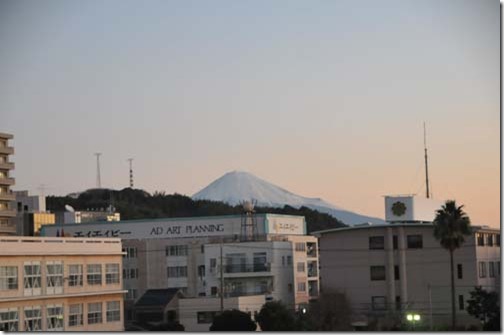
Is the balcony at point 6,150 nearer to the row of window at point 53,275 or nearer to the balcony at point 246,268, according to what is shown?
the balcony at point 246,268

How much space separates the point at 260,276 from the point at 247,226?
3.10m

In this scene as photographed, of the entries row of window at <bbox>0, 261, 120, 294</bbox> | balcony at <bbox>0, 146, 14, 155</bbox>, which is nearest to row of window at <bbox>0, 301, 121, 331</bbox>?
row of window at <bbox>0, 261, 120, 294</bbox>

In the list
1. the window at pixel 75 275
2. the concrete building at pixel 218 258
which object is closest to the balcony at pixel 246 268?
the concrete building at pixel 218 258

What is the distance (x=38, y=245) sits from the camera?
22.5 meters

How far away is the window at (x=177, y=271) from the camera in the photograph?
40.6 metres

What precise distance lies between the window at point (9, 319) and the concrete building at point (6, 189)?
2697 centimetres

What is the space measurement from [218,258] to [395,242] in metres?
8.31

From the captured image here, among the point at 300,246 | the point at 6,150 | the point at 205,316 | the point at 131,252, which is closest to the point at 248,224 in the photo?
the point at 300,246

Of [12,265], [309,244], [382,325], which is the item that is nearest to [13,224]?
[309,244]

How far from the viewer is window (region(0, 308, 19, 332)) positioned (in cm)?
1998

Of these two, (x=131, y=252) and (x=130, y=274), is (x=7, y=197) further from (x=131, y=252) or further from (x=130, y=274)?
(x=130, y=274)

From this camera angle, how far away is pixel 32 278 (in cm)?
2200

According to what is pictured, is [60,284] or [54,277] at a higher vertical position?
[54,277]

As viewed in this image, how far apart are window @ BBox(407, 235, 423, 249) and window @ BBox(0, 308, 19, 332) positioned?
1546cm
